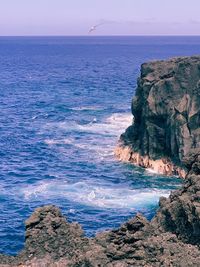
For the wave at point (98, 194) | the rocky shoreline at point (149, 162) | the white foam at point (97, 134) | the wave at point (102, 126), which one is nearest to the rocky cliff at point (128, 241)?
the wave at point (98, 194)

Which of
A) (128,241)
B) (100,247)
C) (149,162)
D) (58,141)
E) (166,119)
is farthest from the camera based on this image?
(58,141)

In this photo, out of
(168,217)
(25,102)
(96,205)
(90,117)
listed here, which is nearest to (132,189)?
(96,205)

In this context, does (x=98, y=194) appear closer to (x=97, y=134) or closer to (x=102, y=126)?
(x=97, y=134)

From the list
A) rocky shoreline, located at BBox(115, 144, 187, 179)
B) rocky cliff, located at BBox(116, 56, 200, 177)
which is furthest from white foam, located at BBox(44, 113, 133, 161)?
rocky cliff, located at BBox(116, 56, 200, 177)

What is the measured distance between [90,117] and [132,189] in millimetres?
50710

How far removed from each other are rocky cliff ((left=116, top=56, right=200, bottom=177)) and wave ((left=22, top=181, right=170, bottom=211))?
9383 millimetres

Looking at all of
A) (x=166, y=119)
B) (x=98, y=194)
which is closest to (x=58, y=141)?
(x=166, y=119)

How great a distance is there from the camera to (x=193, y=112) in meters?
80.1

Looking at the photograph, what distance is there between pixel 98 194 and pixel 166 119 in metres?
20.4

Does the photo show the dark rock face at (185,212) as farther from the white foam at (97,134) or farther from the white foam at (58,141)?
the white foam at (58,141)

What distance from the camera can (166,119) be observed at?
86000 millimetres

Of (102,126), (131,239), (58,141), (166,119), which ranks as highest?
(131,239)

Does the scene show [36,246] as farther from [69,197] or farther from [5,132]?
[5,132]

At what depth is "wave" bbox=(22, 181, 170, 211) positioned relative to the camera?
67812 mm
